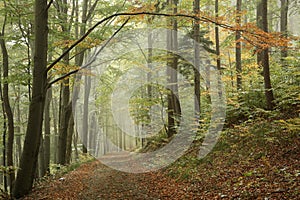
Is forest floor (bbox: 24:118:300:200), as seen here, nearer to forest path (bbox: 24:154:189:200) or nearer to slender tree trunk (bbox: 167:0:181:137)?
forest path (bbox: 24:154:189:200)

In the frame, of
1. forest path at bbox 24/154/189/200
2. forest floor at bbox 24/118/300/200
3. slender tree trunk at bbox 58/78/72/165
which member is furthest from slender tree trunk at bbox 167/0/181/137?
forest path at bbox 24/154/189/200

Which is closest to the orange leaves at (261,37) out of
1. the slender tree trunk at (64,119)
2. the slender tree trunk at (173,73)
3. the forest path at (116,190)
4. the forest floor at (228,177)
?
the forest floor at (228,177)

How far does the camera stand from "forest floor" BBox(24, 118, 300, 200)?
651cm

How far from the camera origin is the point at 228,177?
316 inches

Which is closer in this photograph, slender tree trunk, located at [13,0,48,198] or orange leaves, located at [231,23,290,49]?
orange leaves, located at [231,23,290,49]

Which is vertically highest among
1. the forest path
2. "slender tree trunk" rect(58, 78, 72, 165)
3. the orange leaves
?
the orange leaves

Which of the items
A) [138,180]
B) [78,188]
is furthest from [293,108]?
[78,188]

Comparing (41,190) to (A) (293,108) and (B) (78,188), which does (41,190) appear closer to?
(B) (78,188)

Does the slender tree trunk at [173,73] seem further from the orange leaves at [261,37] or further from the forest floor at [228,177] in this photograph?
the orange leaves at [261,37]

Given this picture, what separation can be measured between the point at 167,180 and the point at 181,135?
5.94m

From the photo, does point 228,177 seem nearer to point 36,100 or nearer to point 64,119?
point 36,100

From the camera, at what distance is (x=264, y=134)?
981 centimetres

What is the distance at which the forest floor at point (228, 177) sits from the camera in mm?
6512

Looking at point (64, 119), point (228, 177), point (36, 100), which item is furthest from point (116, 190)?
point (64, 119)
